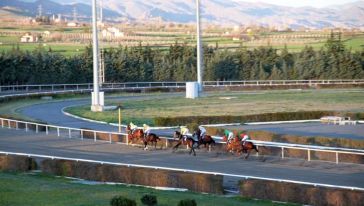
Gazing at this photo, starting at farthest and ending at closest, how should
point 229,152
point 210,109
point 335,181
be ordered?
point 210,109 → point 229,152 → point 335,181

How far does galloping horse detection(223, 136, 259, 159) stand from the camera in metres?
26.1

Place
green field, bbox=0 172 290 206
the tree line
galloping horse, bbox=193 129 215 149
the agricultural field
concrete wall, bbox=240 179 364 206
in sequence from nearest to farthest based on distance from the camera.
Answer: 1. concrete wall, bbox=240 179 364 206
2. green field, bbox=0 172 290 206
3. galloping horse, bbox=193 129 215 149
4. the tree line
5. the agricultural field

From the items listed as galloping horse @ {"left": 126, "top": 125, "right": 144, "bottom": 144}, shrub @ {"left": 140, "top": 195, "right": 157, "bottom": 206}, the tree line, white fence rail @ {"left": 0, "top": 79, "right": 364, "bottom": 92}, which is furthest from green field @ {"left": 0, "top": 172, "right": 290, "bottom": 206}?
the tree line

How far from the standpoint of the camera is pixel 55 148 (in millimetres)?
29141

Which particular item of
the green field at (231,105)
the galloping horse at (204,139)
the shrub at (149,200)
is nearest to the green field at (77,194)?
the shrub at (149,200)

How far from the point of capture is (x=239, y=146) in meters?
26.3

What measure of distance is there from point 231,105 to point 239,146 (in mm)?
22611

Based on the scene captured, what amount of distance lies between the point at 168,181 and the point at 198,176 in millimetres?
808

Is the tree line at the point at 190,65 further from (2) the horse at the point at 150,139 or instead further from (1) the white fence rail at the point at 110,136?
(2) the horse at the point at 150,139

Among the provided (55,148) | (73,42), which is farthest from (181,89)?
(73,42)

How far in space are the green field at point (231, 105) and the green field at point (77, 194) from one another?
19.3m

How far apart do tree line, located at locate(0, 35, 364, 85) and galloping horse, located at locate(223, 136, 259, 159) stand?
45745 mm

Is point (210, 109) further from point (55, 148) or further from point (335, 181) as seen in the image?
point (335, 181)

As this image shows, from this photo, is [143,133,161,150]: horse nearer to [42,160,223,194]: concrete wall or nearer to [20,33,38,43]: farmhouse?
[42,160,223,194]: concrete wall
